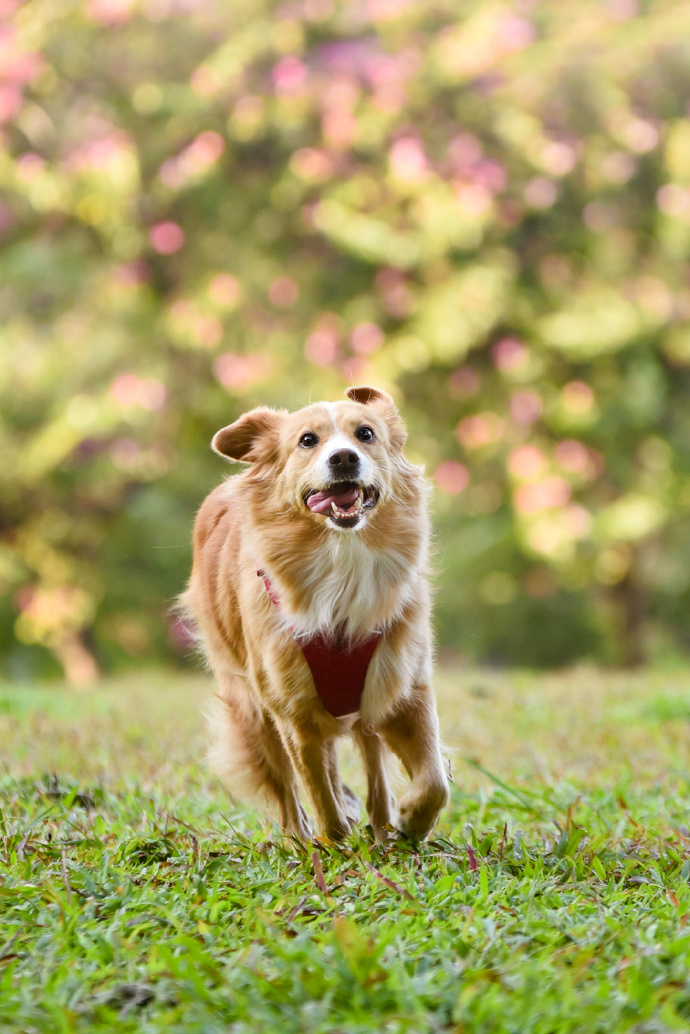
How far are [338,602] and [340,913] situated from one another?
1052 millimetres

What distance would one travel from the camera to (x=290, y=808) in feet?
11.8

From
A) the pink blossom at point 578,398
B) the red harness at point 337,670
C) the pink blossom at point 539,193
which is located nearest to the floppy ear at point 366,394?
the red harness at point 337,670

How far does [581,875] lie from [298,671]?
96cm

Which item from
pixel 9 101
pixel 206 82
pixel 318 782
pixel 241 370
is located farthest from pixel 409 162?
pixel 318 782

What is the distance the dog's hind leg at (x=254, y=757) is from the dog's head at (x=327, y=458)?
0.79 m

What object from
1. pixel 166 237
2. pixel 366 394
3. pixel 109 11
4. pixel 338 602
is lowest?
pixel 338 602

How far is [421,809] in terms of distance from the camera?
3.08 m

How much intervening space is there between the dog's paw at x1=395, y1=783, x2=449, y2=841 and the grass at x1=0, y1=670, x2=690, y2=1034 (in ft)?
0.19

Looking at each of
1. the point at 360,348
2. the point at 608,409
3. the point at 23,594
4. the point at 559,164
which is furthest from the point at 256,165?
the point at 23,594

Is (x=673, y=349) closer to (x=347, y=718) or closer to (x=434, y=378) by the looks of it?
(x=434, y=378)

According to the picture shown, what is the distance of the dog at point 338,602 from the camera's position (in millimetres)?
3156

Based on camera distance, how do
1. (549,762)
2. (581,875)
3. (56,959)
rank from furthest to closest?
(549,762) → (581,875) → (56,959)

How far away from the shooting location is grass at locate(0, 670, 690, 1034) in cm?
189

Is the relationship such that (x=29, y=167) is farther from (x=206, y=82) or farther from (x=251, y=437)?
(x=251, y=437)
